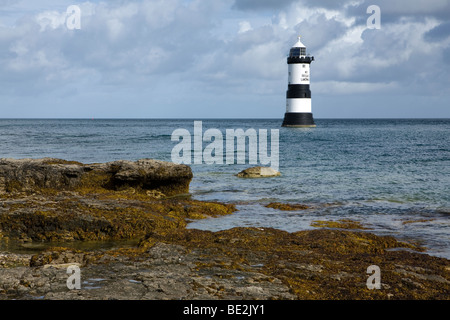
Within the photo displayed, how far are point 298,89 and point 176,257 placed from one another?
160ft

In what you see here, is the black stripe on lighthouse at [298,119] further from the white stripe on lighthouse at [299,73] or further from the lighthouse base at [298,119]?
the white stripe on lighthouse at [299,73]

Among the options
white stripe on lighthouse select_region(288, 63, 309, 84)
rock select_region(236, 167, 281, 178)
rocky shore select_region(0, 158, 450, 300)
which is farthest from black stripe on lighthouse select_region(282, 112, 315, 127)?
rocky shore select_region(0, 158, 450, 300)

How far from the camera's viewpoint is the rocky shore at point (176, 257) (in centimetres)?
620

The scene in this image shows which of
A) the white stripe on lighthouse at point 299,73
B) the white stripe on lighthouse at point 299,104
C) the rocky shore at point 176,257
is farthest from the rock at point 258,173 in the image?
the white stripe on lighthouse at point 299,104

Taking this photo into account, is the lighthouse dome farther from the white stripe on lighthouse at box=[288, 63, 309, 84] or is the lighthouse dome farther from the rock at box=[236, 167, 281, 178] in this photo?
the rock at box=[236, 167, 281, 178]

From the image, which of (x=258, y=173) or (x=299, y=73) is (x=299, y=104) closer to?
(x=299, y=73)

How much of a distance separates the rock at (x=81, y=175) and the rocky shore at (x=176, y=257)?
772mm

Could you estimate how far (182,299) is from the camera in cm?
586

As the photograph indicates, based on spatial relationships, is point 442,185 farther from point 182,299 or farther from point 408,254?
point 182,299

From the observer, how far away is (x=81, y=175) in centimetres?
1469

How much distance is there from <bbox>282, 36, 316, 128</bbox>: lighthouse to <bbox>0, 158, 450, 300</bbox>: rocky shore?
138 ft

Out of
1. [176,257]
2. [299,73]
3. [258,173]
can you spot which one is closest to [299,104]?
[299,73]
